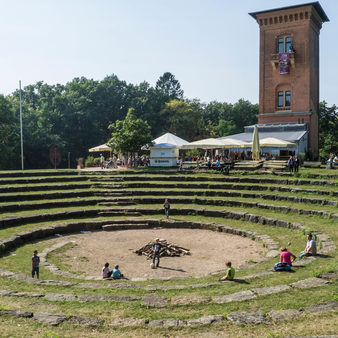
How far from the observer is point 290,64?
4191 cm

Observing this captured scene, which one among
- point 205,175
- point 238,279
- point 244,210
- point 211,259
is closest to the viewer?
point 238,279

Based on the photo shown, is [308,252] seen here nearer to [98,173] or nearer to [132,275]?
[132,275]

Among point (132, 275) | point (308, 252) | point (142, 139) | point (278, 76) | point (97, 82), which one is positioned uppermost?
point (97, 82)

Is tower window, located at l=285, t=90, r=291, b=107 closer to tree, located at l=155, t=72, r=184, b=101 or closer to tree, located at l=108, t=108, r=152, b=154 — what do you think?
tree, located at l=108, t=108, r=152, b=154

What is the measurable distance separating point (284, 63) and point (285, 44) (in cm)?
241

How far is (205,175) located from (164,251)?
14019 mm

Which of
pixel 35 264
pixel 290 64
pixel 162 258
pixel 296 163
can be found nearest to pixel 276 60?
pixel 290 64

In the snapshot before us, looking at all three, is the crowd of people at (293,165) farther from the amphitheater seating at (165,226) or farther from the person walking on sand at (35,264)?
the person walking on sand at (35,264)

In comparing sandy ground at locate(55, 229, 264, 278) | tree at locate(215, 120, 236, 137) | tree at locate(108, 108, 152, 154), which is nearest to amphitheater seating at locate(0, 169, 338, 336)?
sandy ground at locate(55, 229, 264, 278)

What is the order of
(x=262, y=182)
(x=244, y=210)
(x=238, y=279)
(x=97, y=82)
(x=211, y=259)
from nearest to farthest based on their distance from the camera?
1. (x=238, y=279)
2. (x=211, y=259)
3. (x=244, y=210)
4. (x=262, y=182)
5. (x=97, y=82)

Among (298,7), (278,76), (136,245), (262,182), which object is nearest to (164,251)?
(136,245)

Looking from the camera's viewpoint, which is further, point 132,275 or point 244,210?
point 244,210

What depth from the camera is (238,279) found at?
401 inches

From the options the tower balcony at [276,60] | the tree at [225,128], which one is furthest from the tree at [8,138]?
the tree at [225,128]
